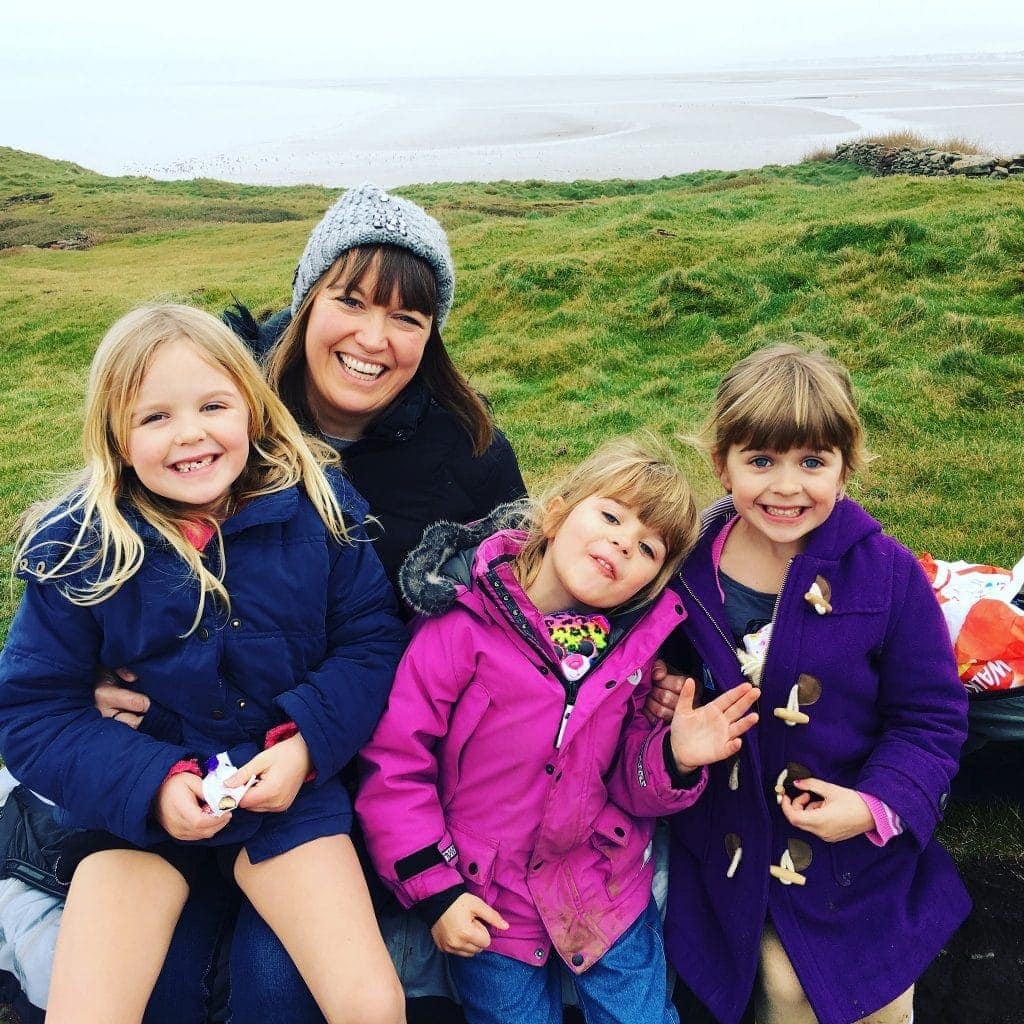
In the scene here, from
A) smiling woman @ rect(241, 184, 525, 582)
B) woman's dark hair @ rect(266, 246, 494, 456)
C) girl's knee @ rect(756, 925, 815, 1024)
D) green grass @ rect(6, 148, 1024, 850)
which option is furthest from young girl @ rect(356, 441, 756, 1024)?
green grass @ rect(6, 148, 1024, 850)

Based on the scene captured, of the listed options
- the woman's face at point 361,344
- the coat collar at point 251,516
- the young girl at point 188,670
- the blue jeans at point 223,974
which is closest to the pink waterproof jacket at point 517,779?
the young girl at point 188,670

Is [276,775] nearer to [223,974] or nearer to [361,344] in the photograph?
[223,974]

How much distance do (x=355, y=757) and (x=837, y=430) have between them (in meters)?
1.81

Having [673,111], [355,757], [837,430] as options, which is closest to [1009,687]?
[837,430]

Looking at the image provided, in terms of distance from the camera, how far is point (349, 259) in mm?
3033

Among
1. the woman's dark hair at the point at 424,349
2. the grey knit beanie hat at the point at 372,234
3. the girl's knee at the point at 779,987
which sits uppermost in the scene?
the grey knit beanie hat at the point at 372,234

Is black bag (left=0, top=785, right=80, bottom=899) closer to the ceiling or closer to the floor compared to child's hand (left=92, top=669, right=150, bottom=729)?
closer to the floor

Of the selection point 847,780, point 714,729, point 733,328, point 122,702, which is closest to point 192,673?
point 122,702

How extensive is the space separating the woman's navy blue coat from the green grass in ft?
7.28

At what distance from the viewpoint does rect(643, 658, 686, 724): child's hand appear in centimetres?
276

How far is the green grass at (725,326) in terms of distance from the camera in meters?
6.48

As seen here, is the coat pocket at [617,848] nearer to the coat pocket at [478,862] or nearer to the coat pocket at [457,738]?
the coat pocket at [478,862]

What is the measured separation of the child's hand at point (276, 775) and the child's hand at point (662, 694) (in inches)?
42.6

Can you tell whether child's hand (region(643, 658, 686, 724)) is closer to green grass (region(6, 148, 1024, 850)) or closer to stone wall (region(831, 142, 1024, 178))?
green grass (region(6, 148, 1024, 850))
